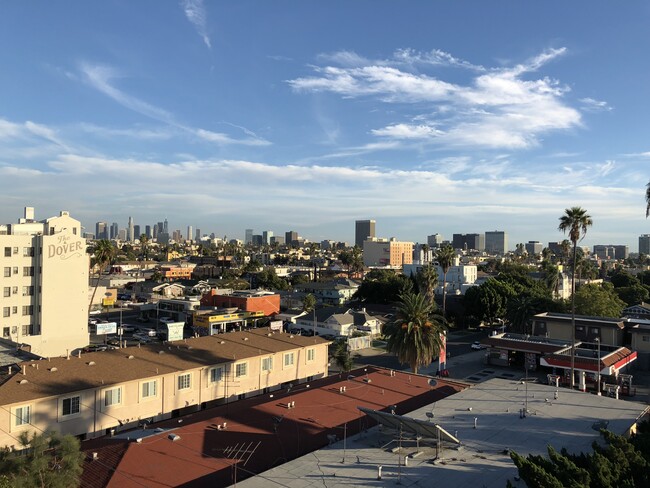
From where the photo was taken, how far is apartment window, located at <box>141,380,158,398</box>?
109 feet

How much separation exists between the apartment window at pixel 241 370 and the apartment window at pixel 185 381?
14.4 feet

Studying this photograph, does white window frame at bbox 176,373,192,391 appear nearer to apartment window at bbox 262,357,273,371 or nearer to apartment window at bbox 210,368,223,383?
apartment window at bbox 210,368,223,383

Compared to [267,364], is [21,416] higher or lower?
higher

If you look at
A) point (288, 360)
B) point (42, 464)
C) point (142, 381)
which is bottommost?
point (288, 360)

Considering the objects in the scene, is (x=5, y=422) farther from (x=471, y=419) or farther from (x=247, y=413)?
(x=471, y=419)

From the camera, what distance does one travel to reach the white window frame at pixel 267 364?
41719 mm

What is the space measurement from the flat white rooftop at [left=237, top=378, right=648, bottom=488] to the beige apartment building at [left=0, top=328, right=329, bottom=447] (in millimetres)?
15166

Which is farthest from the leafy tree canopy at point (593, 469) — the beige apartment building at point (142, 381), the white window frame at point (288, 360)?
the white window frame at point (288, 360)

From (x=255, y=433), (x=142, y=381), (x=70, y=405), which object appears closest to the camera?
(x=255, y=433)

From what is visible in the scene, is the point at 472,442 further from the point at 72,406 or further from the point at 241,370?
the point at 72,406

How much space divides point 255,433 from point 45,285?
48.5 metres

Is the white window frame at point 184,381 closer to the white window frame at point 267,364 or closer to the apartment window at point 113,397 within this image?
the apartment window at point 113,397

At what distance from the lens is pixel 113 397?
104ft

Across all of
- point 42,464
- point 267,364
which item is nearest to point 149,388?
point 267,364
